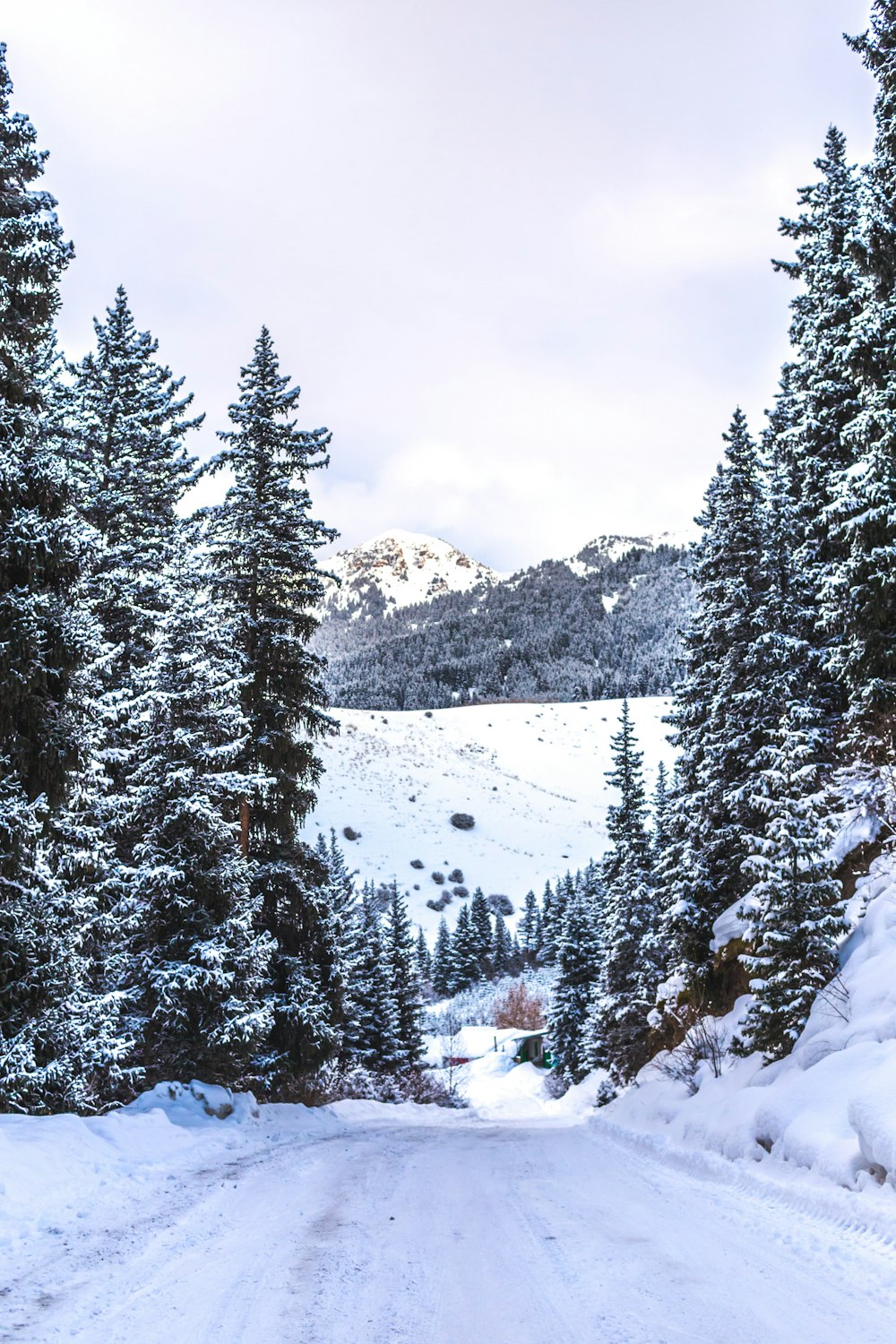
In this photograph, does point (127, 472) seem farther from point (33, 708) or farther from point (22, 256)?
point (33, 708)

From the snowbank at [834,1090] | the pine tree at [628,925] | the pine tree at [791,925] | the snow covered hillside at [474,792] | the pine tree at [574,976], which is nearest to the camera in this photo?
the snowbank at [834,1090]

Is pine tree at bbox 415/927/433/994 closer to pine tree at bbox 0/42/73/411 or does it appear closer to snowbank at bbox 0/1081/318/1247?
snowbank at bbox 0/1081/318/1247

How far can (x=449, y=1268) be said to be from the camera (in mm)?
5273

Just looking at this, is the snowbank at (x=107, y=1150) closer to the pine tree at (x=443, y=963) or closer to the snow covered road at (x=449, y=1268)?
the snow covered road at (x=449, y=1268)

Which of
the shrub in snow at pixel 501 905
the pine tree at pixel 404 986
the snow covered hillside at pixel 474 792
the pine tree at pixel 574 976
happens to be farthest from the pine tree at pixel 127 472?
the shrub in snow at pixel 501 905

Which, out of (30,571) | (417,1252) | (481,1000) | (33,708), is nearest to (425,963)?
(481,1000)

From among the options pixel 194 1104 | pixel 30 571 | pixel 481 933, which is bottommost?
pixel 481 933

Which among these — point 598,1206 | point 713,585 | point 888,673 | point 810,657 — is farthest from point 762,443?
point 598,1206

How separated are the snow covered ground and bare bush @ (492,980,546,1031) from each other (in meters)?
76.4

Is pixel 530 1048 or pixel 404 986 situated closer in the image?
pixel 404 986

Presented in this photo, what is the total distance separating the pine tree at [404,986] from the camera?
36.3 metres

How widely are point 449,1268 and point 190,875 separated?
1001 cm

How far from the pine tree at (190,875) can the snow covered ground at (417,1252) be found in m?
3.76

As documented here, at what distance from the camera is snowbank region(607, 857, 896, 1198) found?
23.0ft
